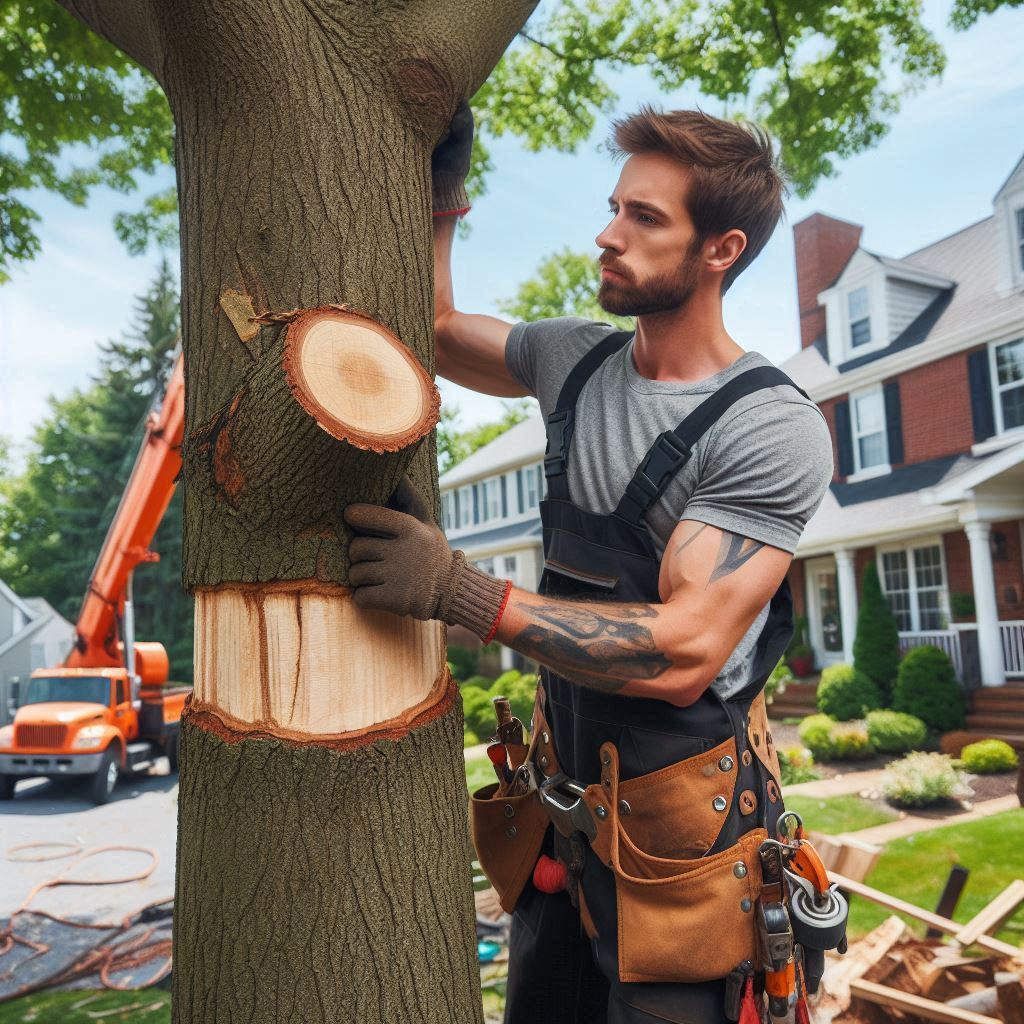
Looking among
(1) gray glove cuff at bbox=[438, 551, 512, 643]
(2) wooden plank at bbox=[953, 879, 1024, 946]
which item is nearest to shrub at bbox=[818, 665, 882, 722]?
(2) wooden plank at bbox=[953, 879, 1024, 946]

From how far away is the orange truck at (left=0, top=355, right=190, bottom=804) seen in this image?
927 centimetres

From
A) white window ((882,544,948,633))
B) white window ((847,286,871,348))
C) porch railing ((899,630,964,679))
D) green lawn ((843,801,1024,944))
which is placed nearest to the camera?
green lawn ((843,801,1024,944))

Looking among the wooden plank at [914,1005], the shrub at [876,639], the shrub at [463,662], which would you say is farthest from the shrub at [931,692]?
the shrub at [463,662]

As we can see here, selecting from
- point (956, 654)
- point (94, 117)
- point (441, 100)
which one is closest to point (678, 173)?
point (441, 100)

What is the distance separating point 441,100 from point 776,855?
5.54 ft

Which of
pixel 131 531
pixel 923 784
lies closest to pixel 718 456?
pixel 923 784

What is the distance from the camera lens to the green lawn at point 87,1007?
15.0 ft

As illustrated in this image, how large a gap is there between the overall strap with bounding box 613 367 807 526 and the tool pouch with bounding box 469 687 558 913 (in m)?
0.64

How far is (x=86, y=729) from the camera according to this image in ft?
31.0

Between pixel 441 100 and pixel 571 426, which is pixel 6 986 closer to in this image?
pixel 571 426

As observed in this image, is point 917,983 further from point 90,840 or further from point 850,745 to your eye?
point 90,840

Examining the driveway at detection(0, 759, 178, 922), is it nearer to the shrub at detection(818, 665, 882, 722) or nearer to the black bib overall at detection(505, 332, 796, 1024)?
the black bib overall at detection(505, 332, 796, 1024)

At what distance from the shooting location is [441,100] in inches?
67.5

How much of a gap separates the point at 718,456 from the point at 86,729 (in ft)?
31.7
